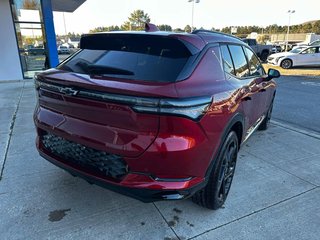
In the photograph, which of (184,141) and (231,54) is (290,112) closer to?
(231,54)

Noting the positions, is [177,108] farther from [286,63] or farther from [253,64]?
[286,63]

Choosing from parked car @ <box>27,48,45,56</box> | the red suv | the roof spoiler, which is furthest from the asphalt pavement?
parked car @ <box>27,48,45,56</box>

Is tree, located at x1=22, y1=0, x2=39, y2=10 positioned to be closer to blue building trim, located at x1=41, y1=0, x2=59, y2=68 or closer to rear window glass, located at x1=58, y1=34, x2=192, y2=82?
blue building trim, located at x1=41, y1=0, x2=59, y2=68

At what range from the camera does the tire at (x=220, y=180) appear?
2.42m

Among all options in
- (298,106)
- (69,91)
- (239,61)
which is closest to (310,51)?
(298,106)

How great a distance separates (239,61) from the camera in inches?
127

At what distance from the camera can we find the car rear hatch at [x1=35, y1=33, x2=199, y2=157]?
6.23 ft

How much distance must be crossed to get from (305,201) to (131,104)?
2277mm

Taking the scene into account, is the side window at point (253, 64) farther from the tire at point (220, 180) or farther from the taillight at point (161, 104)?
the taillight at point (161, 104)

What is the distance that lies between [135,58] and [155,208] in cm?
149

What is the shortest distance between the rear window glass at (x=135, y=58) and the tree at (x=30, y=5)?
31.9 feet

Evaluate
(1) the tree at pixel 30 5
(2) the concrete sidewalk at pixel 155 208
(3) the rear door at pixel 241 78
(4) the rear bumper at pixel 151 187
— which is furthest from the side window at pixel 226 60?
(1) the tree at pixel 30 5

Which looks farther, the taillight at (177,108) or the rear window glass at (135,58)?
the rear window glass at (135,58)

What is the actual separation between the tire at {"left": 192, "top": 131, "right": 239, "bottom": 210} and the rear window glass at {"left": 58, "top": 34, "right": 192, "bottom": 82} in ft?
2.92
